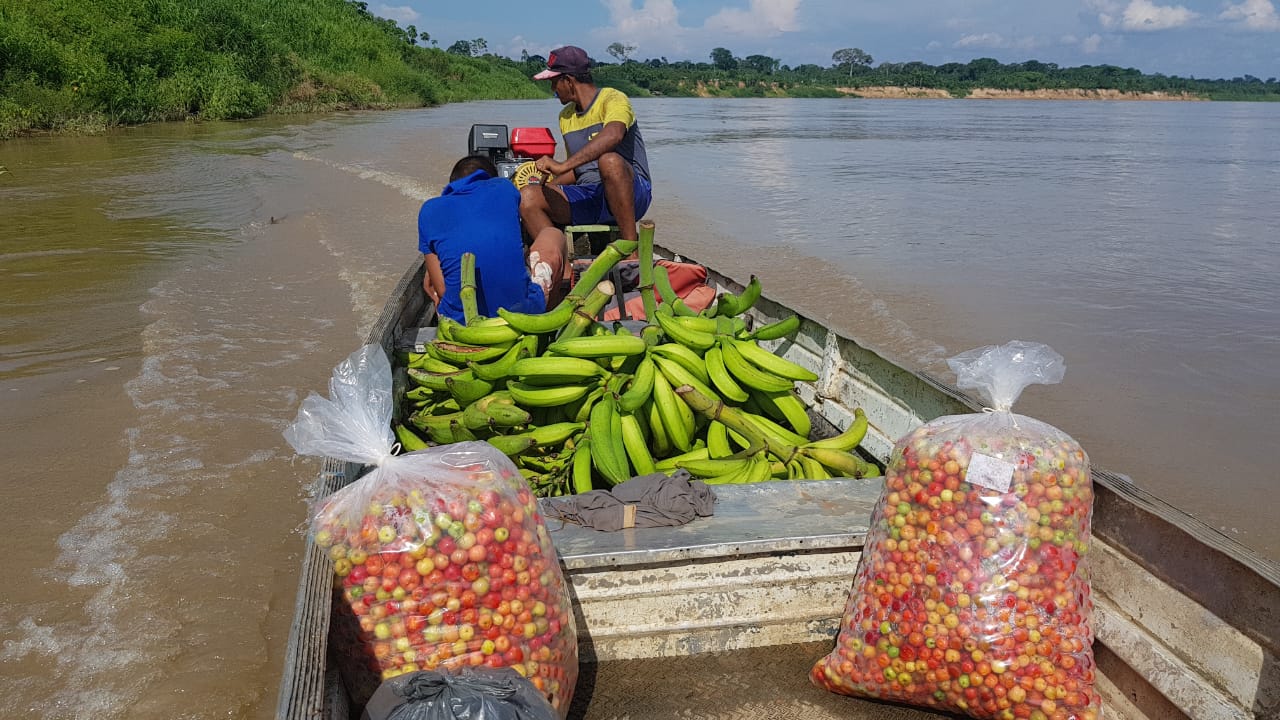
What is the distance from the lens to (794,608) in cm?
259

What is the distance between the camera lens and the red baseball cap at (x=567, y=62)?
5.66 m

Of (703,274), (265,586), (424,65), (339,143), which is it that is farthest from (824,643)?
(424,65)

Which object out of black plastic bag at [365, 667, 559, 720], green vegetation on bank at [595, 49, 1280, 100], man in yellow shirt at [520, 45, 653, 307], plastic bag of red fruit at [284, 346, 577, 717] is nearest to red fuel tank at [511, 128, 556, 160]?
man in yellow shirt at [520, 45, 653, 307]

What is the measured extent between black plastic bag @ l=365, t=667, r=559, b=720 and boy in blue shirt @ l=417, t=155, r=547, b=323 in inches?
110

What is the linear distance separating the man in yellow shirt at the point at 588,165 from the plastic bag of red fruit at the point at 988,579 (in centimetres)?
357

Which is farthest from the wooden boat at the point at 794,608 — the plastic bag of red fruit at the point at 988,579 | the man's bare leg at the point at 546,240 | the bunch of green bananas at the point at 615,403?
the man's bare leg at the point at 546,240

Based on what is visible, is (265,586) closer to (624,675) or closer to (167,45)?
(624,675)

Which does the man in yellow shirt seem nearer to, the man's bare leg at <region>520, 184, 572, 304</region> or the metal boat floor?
the man's bare leg at <region>520, 184, 572, 304</region>

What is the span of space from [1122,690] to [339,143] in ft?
82.9

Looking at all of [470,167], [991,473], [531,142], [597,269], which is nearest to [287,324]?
[531,142]

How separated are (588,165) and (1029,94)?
10996cm

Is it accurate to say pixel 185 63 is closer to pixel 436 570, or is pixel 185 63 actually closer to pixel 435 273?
pixel 435 273

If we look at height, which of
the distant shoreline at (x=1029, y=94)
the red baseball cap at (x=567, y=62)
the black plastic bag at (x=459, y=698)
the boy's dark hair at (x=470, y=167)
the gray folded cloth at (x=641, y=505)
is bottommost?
the gray folded cloth at (x=641, y=505)

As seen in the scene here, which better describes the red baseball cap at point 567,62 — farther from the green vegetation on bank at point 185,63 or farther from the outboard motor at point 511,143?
the green vegetation on bank at point 185,63
